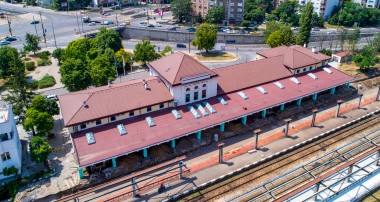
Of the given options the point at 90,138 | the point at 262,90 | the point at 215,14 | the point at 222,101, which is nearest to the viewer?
the point at 90,138

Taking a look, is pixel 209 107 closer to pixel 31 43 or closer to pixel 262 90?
pixel 262 90

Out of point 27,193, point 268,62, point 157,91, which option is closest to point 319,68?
point 268,62

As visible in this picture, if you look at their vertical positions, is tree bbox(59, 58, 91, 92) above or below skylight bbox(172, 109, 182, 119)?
above

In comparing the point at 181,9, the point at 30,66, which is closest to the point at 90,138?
the point at 30,66

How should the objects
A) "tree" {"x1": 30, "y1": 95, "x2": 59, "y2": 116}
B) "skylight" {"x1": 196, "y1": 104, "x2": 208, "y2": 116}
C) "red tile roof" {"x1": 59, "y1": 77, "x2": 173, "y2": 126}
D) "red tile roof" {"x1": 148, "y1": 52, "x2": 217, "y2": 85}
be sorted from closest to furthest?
"red tile roof" {"x1": 59, "y1": 77, "x2": 173, "y2": 126}
"tree" {"x1": 30, "y1": 95, "x2": 59, "y2": 116}
"skylight" {"x1": 196, "y1": 104, "x2": 208, "y2": 116}
"red tile roof" {"x1": 148, "y1": 52, "x2": 217, "y2": 85}

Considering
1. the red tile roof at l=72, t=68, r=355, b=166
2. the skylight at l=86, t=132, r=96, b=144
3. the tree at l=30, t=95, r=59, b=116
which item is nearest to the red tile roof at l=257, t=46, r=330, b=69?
the red tile roof at l=72, t=68, r=355, b=166

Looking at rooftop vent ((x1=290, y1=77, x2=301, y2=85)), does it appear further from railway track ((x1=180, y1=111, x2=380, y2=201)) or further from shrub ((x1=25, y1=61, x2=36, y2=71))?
shrub ((x1=25, y1=61, x2=36, y2=71))
